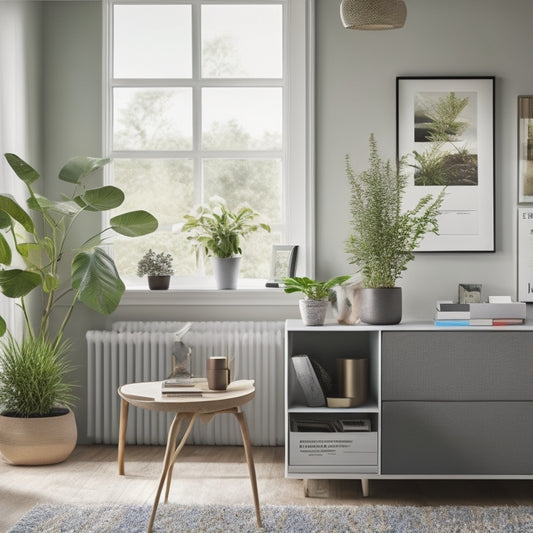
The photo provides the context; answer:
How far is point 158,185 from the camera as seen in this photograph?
4.37 metres

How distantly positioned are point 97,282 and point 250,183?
44.8 inches

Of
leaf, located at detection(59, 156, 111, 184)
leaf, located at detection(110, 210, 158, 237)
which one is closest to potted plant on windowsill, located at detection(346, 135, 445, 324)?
leaf, located at detection(110, 210, 158, 237)

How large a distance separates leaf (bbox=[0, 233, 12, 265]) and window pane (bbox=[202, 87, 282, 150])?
130cm

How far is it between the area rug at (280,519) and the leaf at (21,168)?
1561mm

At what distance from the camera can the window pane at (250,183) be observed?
4.34 metres

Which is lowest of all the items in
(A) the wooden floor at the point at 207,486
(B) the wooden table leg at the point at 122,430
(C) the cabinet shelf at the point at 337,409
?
(A) the wooden floor at the point at 207,486

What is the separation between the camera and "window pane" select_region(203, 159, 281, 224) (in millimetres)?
4344

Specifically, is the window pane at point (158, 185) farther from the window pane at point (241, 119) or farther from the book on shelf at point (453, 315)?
the book on shelf at point (453, 315)

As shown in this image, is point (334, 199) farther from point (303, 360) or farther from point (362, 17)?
point (362, 17)

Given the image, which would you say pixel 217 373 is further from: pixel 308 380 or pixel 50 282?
pixel 50 282

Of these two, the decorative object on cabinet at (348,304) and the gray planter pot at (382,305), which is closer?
the gray planter pot at (382,305)

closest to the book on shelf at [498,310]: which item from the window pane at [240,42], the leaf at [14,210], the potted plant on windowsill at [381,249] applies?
the potted plant on windowsill at [381,249]

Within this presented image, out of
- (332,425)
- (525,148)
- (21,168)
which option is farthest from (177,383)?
(525,148)

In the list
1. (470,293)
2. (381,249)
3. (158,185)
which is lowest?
(470,293)
